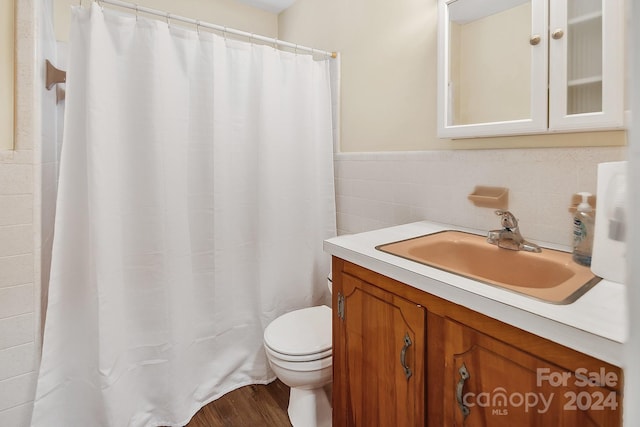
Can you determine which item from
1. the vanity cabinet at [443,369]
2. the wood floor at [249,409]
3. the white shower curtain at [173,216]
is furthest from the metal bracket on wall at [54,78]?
the wood floor at [249,409]

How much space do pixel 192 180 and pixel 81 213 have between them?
18.7 inches

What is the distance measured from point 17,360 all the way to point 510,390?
1702 millimetres

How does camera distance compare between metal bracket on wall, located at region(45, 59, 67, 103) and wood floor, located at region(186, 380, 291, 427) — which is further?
wood floor, located at region(186, 380, 291, 427)

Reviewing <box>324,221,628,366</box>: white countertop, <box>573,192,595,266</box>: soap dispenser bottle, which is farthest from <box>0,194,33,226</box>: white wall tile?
<box>573,192,595,266</box>: soap dispenser bottle

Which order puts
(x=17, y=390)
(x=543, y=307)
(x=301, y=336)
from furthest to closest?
(x=301, y=336) → (x=17, y=390) → (x=543, y=307)

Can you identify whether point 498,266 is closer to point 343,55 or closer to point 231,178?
point 231,178

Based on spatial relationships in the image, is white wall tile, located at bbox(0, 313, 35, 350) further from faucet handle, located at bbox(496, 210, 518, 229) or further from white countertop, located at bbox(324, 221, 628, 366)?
faucet handle, located at bbox(496, 210, 518, 229)

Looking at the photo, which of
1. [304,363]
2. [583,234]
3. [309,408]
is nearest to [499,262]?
[583,234]

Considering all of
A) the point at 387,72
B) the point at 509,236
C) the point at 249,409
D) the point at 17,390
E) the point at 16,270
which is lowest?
the point at 249,409

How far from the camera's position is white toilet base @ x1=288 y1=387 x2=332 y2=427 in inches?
58.8

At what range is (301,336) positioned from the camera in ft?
5.03

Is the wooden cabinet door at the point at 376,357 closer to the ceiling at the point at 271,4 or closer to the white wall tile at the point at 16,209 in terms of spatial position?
the white wall tile at the point at 16,209

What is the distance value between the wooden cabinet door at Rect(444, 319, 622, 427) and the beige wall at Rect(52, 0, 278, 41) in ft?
7.97

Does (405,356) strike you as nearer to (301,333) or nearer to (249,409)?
(301,333)
